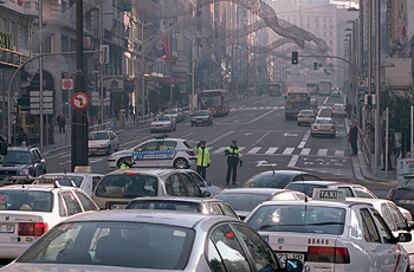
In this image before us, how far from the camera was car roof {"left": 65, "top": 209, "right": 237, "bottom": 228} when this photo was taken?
24.2 feet

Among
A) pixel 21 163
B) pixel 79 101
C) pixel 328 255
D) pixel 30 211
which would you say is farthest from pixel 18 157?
pixel 328 255

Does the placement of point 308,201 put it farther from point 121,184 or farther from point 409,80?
point 409,80

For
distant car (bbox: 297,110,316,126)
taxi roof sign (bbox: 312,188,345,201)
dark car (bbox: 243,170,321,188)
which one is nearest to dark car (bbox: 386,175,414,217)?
dark car (bbox: 243,170,321,188)

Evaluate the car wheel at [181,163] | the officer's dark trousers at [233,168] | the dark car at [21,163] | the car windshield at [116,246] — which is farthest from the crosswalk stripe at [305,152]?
the car windshield at [116,246]

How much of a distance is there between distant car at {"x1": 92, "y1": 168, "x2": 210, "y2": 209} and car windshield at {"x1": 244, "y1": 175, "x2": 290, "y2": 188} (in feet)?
12.9

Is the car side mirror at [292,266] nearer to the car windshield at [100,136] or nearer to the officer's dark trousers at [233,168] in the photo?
the officer's dark trousers at [233,168]

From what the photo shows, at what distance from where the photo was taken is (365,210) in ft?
40.1

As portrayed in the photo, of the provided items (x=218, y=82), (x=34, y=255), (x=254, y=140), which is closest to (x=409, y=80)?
(x=254, y=140)

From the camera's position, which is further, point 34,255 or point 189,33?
point 189,33

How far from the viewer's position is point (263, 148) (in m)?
62.3

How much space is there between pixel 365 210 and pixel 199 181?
10.9 metres

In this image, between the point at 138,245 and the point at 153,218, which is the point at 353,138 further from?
the point at 138,245

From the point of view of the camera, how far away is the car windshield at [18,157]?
108ft

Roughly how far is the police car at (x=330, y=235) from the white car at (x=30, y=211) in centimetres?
354
